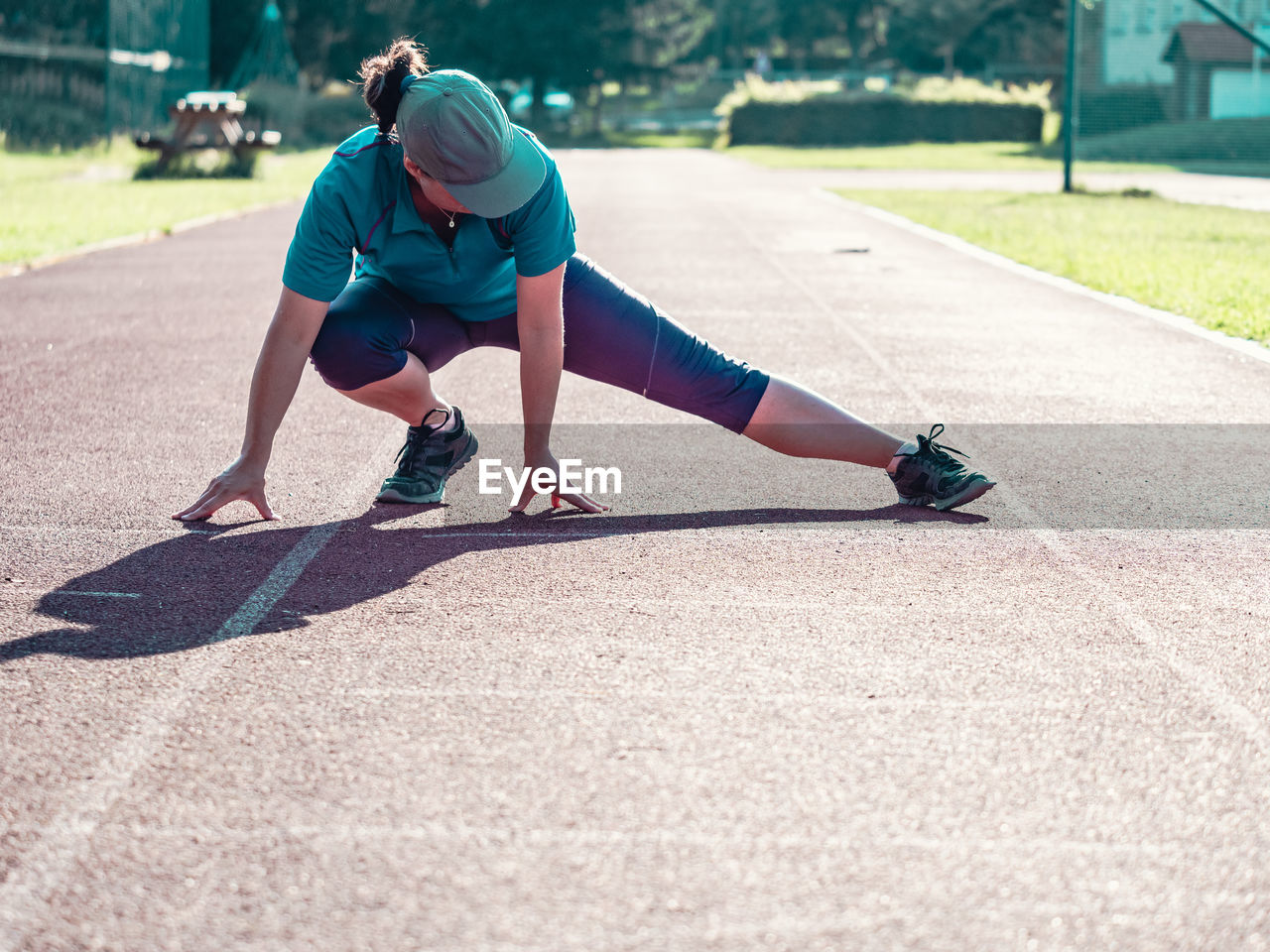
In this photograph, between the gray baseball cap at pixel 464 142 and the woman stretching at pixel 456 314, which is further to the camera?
the woman stretching at pixel 456 314

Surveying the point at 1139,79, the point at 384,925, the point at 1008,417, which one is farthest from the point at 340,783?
the point at 1139,79

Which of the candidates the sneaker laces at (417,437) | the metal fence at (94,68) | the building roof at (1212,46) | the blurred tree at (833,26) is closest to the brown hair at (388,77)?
the sneaker laces at (417,437)

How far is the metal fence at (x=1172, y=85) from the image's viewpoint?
42000 millimetres

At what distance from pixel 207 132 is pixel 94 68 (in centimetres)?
931

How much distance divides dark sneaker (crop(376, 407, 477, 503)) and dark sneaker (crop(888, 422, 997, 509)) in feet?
5.11

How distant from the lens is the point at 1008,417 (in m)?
7.07

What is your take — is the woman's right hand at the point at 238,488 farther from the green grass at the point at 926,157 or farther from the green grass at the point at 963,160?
the green grass at the point at 926,157

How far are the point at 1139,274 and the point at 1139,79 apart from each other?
42386 millimetres

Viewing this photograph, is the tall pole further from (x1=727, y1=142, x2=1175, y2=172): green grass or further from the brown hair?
the brown hair

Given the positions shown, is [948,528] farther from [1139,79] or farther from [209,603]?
[1139,79]

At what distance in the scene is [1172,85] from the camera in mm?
49062

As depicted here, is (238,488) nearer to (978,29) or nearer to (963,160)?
(963,160)

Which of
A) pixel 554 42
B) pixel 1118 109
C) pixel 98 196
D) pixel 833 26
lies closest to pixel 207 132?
pixel 98 196

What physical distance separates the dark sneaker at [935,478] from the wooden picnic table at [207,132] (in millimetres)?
22686
